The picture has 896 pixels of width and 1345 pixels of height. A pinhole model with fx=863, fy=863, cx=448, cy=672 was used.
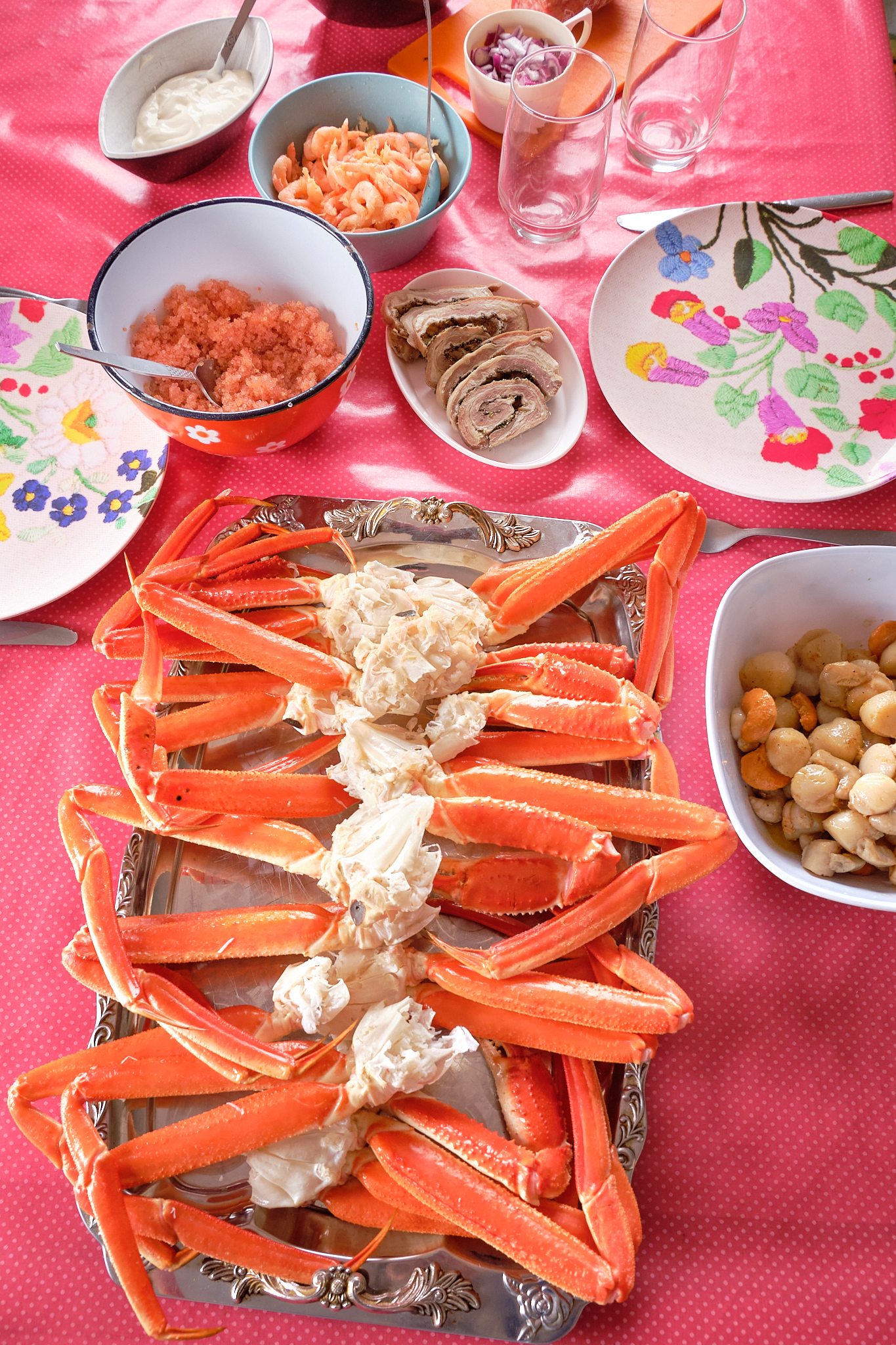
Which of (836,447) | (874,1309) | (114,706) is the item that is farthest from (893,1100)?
(114,706)

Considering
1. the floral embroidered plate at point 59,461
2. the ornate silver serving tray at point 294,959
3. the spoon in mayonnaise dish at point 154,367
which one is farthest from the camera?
the floral embroidered plate at point 59,461

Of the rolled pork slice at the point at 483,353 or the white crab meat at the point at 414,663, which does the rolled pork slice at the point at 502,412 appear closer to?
the rolled pork slice at the point at 483,353

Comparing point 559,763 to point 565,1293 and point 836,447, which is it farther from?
point 836,447

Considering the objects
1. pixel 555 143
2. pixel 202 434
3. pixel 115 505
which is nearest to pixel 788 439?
pixel 555 143

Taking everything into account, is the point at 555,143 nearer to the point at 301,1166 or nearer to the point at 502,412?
the point at 502,412

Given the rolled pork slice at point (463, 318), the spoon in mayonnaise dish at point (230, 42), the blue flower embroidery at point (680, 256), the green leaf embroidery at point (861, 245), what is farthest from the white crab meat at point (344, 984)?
the spoon in mayonnaise dish at point (230, 42)
